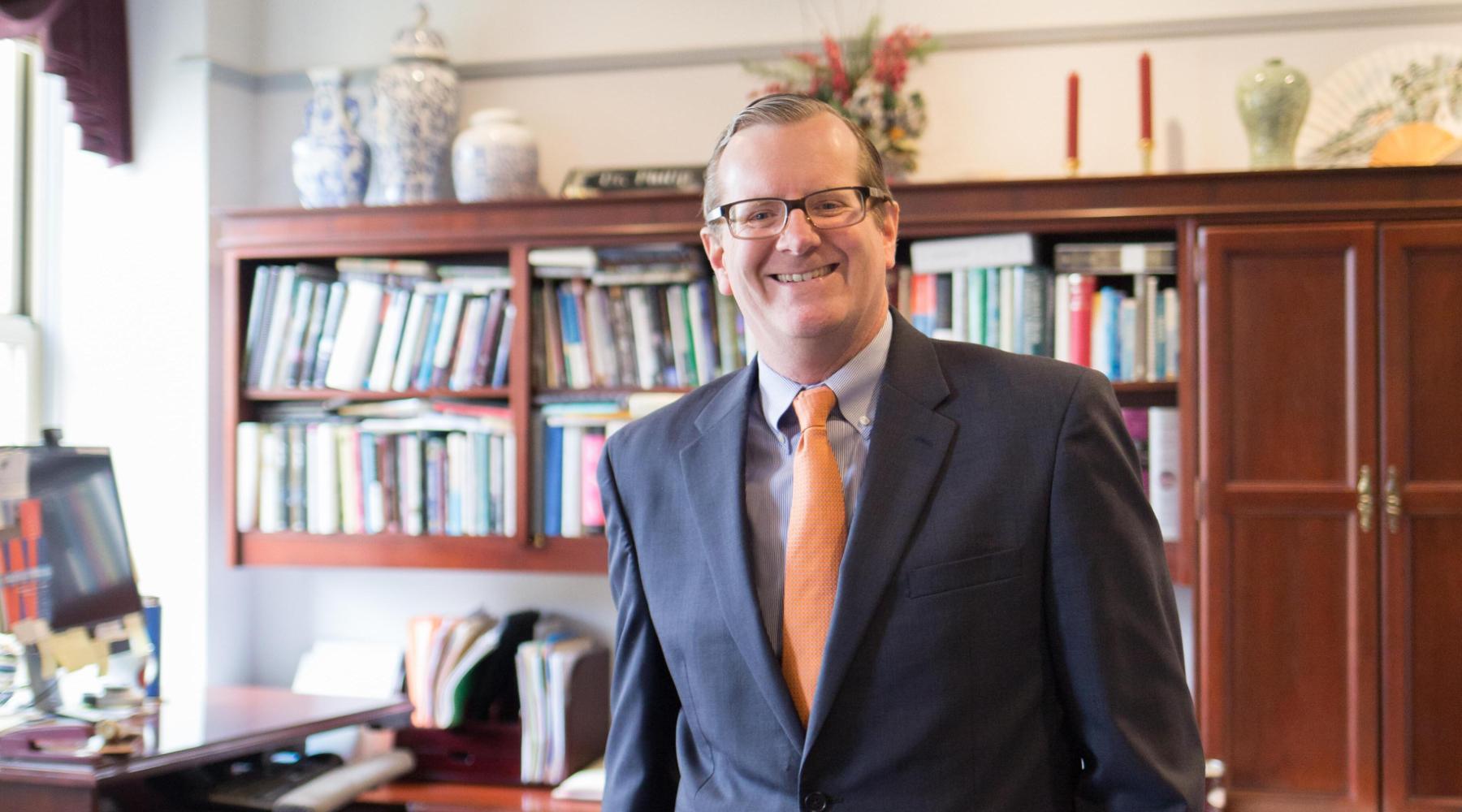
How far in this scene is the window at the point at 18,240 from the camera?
3311 millimetres

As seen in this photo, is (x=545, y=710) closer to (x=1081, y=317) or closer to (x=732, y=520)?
(x=1081, y=317)

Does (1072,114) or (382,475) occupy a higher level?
(1072,114)

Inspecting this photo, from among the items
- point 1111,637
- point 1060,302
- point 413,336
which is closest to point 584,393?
point 413,336

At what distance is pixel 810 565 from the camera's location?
1294 millimetres

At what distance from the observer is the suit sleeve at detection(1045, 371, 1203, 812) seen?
47.5 inches

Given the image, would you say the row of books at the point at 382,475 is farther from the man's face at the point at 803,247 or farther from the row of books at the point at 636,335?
the man's face at the point at 803,247

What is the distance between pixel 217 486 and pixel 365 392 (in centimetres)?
57

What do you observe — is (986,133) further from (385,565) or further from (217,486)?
(217,486)

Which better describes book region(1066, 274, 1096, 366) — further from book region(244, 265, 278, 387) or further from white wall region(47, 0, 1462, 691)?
book region(244, 265, 278, 387)

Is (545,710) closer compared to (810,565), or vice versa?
(810,565)

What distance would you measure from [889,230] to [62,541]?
1899mm

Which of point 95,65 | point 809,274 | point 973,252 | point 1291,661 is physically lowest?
point 1291,661

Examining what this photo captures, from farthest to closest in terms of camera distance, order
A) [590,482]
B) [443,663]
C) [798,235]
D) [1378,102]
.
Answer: [443,663], [590,482], [1378,102], [798,235]

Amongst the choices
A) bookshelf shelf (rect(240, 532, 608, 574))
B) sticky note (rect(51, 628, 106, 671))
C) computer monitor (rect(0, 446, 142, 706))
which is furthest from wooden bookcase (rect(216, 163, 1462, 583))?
sticky note (rect(51, 628, 106, 671))
